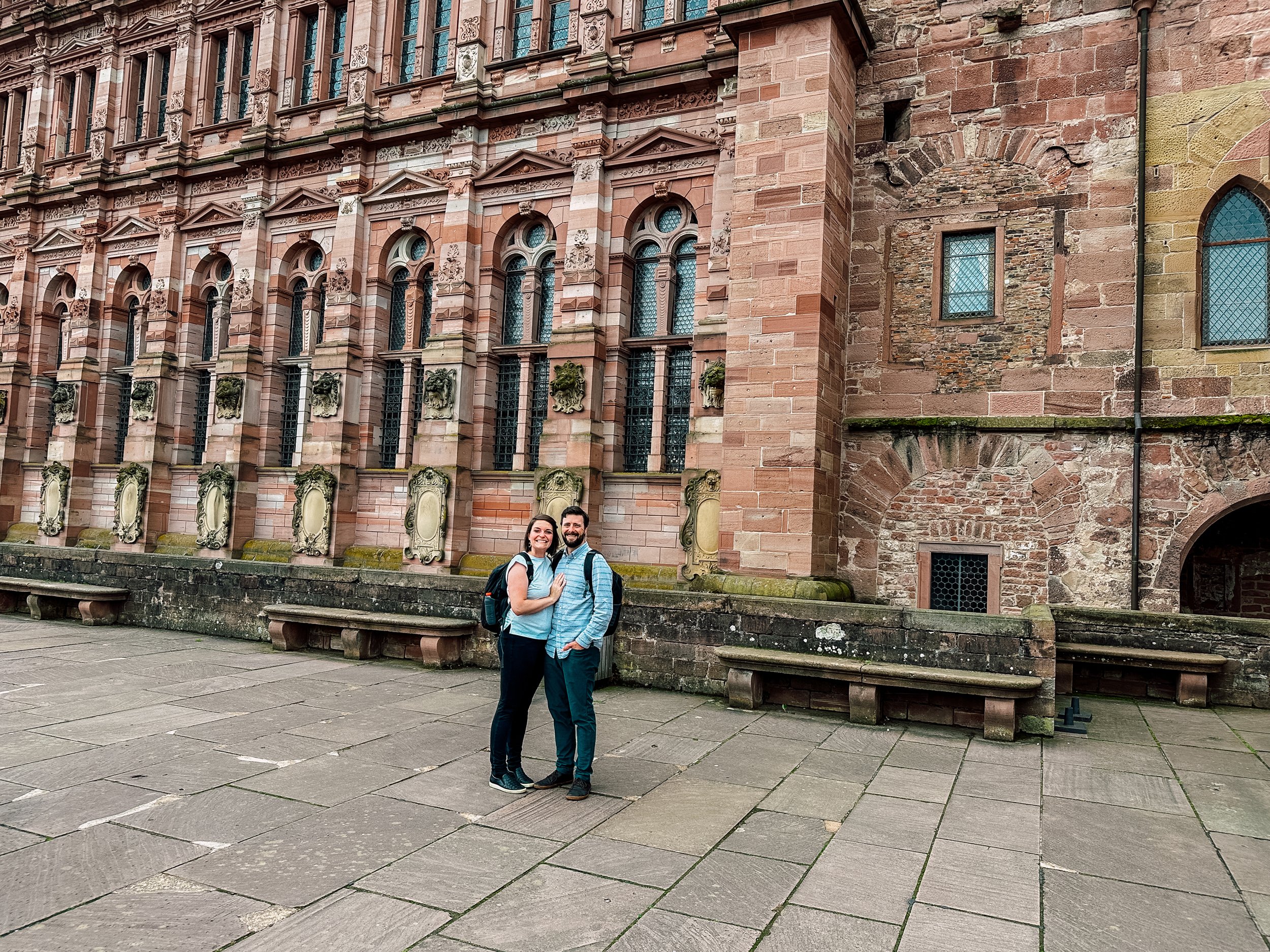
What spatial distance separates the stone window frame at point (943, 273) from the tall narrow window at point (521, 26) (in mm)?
8661

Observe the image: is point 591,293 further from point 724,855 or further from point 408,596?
point 724,855

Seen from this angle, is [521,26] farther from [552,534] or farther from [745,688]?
[552,534]

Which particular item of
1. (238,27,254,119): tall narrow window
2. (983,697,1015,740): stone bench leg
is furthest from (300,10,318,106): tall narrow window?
(983,697,1015,740): stone bench leg

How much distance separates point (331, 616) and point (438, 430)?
17.5 feet

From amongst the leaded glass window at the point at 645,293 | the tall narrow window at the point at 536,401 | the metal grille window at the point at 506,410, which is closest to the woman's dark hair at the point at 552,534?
the leaded glass window at the point at 645,293

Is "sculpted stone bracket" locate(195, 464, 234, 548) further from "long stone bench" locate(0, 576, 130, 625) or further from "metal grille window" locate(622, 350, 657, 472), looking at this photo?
"metal grille window" locate(622, 350, 657, 472)

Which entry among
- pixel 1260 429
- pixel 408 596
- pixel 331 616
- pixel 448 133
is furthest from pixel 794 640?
pixel 448 133

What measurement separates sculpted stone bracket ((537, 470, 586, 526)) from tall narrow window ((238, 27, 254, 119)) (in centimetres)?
1187

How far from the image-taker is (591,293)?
1430 centimetres

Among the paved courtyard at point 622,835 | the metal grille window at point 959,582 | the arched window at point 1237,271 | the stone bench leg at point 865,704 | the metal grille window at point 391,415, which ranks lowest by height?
the paved courtyard at point 622,835

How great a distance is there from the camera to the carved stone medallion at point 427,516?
1493cm

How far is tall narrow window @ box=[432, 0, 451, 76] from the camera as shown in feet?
55.7

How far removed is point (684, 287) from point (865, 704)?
8.55 metres

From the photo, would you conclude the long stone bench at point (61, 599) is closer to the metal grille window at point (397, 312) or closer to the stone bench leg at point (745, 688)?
the metal grille window at point (397, 312)
